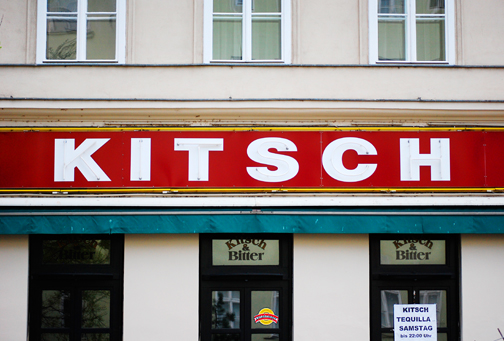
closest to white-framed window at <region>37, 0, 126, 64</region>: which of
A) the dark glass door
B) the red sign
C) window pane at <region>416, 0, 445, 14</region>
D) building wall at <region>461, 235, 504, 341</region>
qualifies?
the red sign

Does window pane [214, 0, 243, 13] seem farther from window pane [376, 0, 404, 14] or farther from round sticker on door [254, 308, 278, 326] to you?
round sticker on door [254, 308, 278, 326]

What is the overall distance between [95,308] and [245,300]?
8.52ft

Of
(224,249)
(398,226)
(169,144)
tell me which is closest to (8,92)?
(169,144)

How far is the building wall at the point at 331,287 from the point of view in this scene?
6.66m

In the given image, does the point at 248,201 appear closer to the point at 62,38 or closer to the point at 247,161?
the point at 247,161

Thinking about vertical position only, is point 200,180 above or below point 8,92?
below

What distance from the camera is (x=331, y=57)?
698cm

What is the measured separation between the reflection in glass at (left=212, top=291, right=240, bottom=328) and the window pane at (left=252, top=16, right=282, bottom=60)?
13.9ft

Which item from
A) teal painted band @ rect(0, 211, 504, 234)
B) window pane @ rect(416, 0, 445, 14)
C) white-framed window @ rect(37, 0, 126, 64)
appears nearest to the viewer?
teal painted band @ rect(0, 211, 504, 234)

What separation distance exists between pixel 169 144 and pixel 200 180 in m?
0.82

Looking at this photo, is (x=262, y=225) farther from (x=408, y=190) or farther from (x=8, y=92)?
(x=8, y=92)

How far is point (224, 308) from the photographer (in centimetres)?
684

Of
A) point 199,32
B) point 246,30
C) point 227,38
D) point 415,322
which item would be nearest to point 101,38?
point 199,32

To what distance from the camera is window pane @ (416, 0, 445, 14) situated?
7195 millimetres
